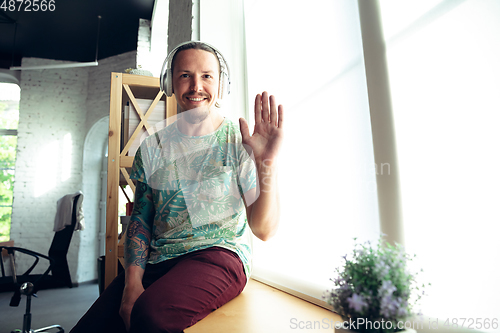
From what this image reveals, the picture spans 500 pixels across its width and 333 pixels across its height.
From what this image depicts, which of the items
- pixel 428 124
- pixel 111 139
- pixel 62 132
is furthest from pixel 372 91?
pixel 62 132

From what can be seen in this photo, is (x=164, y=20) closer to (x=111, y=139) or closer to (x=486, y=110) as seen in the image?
(x=111, y=139)

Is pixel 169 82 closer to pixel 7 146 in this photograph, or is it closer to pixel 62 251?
pixel 62 251

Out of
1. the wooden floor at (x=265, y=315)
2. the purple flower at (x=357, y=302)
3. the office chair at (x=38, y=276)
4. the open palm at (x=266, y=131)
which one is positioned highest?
the open palm at (x=266, y=131)

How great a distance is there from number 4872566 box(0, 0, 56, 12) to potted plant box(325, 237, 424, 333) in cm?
544

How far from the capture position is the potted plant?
0.48 m

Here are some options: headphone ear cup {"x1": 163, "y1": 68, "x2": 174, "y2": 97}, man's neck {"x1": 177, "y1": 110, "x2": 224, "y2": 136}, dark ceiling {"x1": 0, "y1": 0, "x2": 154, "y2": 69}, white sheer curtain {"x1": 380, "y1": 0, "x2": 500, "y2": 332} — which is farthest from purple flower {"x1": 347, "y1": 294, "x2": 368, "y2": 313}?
dark ceiling {"x1": 0, "y1": 0, "x2": 154, "y2": 69}

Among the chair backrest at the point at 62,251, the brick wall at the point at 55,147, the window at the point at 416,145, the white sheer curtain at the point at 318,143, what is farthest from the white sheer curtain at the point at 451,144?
the brick wall at the point at 55,147

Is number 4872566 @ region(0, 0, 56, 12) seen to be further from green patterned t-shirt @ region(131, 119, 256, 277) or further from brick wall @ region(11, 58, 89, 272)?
green patterned t-shirt @ region(131, 119, 256, 277)

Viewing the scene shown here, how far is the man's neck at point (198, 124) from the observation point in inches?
49.5

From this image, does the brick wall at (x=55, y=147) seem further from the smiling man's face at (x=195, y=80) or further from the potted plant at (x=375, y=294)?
the potted plant at (x=375, y=294)

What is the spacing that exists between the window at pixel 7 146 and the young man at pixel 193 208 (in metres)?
6.41

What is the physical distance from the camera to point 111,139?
198 cm

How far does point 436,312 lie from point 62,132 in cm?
680

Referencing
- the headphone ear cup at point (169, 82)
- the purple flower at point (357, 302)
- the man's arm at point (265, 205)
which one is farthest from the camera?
the headphone ear cup at point (169, 82)
